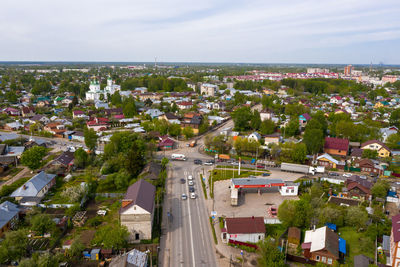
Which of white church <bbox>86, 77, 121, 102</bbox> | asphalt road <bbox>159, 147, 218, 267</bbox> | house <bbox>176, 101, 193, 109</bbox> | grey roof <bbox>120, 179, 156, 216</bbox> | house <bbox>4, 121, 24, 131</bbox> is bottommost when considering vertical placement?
asphalt road <bbox>159, 147, 218, 267</bbox>

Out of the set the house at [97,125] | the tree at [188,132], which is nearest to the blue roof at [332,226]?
the tree at [188,132]

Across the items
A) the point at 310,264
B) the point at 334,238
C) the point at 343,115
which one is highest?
the point at 343,115

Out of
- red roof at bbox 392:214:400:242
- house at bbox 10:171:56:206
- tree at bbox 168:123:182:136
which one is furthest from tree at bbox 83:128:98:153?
red roof at bbox 392:214:400:242

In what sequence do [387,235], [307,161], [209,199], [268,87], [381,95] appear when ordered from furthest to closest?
1. [268,87]
2. [381,95]
3. [307,161]
4. [209,199]
5. [387,235]

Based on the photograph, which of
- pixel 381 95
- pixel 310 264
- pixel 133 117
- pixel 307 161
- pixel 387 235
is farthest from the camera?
pixel 381 95

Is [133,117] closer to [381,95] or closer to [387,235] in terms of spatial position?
[387,235]

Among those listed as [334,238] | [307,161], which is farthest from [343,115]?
[334,238]

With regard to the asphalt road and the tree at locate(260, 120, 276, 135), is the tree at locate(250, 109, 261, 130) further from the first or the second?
the asphalt road
